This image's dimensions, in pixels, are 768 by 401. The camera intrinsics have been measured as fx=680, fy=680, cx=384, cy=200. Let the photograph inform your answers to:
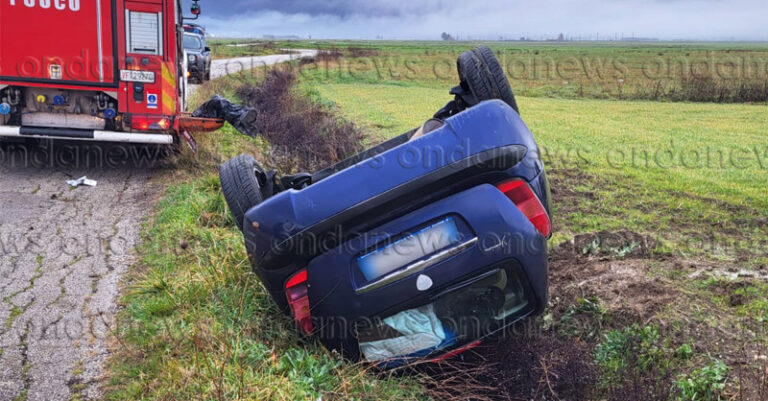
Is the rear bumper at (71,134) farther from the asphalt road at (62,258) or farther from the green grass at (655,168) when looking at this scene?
the green grass at (655,168)

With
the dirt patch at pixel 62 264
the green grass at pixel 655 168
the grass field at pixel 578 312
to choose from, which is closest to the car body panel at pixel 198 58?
the green grass at pixel 655 168

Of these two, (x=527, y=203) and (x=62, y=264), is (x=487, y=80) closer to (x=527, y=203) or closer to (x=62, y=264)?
(x=527, y=203)

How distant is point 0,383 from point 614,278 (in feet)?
12.0

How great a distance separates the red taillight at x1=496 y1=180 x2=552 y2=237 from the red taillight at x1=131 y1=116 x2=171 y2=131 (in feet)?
21.5

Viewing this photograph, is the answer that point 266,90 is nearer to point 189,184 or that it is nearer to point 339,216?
point 189,184

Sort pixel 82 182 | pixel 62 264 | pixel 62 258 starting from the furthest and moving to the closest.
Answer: pixel 82 182
pixel 62 258
pixel 62 264

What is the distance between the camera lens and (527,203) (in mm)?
3127

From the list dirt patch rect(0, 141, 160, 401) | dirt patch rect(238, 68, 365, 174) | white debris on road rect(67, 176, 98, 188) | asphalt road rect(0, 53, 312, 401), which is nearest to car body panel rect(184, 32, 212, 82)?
dirt patch rect(238, 68, 365, 174)

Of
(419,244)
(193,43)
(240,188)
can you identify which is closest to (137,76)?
(240,188)

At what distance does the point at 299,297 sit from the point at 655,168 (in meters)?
6.28

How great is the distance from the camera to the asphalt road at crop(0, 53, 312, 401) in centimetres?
373

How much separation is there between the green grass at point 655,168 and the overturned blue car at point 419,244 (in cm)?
250

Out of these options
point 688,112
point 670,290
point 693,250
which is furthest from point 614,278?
point 688,112

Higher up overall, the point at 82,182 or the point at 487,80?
the point at 487,80
